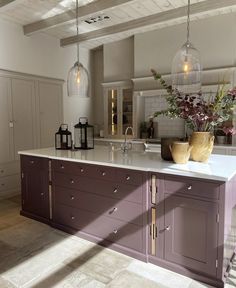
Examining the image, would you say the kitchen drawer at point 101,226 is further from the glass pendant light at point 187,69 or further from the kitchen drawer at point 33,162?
the glass pendant light at point 187,69

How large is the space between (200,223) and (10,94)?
369cm

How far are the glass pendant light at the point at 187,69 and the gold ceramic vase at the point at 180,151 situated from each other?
0.60 m

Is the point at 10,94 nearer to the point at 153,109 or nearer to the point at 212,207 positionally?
the point at 153,109

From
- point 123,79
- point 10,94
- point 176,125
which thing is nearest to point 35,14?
A: point 10,94

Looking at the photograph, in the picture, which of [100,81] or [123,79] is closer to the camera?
[123,79]

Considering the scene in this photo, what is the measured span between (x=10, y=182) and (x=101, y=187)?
2504 mm

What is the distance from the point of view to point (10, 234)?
2.93 m

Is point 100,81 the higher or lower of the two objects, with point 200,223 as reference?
higher

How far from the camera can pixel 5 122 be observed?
14.1 ft

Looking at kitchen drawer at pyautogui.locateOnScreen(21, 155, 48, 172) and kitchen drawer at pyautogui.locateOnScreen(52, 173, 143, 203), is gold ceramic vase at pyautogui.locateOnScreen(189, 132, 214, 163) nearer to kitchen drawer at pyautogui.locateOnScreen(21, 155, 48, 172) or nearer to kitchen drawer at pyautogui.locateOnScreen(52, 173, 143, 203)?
kitchen drawer at pyautogui.locateOnScreen(52, 173, 143, 203)

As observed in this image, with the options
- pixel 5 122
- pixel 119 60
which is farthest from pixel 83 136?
pixel 119 60

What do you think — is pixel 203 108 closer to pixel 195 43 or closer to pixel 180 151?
pixel 180 151

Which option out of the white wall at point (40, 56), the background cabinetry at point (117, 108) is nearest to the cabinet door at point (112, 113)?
the background cabinetry at point (117, 108)

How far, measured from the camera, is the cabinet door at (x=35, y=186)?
317cm
